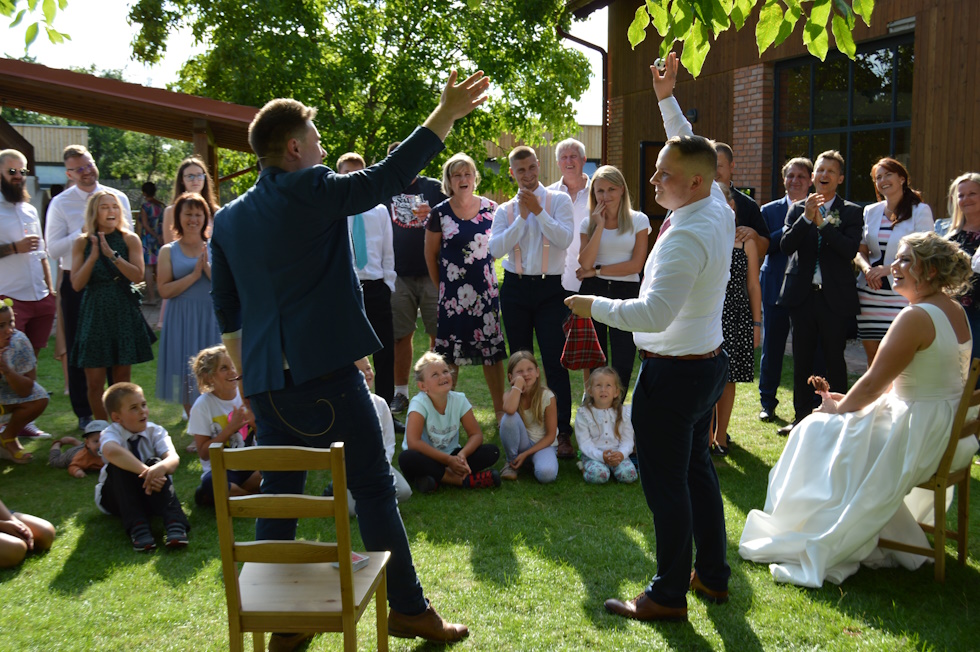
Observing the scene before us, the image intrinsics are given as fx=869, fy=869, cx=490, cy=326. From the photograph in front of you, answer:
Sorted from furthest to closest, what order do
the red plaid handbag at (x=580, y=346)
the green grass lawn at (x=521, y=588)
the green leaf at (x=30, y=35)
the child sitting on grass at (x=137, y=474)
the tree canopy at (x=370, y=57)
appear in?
the tree canopy at (x=370, y=57) < the red plaid handbag at (x=580, y=346) < the child sitting on grass at (x=137, y=474) < the green grass lawn at (x=521, y=588) < the green leaf at (x=30, y=35)

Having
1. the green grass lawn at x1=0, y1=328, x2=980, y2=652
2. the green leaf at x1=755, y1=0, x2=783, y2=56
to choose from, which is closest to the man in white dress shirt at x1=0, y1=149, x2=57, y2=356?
the green grass lawn at x1=0, y1=328, x2=980, y2=652

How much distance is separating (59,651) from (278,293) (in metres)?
1.83

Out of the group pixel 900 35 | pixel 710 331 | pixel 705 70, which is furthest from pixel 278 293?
pixel 705 70

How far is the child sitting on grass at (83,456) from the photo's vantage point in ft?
19.7

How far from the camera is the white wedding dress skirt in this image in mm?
4066

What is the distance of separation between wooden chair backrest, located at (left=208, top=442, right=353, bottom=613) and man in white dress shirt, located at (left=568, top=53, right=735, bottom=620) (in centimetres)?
124

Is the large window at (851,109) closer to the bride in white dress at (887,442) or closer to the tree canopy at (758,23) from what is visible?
the bride in white dress at (887,442)

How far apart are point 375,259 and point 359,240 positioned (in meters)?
0.20

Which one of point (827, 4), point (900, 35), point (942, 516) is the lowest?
point (942, 516)

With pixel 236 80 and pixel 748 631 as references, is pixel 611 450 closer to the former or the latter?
pixel 748 631

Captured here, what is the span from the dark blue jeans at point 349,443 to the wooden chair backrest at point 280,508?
0.46 metres

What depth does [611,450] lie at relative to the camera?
5809 millimetres

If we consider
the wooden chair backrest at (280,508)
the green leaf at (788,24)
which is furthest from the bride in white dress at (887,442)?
the wooden chair backrest at (280,508)

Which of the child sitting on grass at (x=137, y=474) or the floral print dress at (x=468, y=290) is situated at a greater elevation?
the floral print dress at (x=468, y=290)
